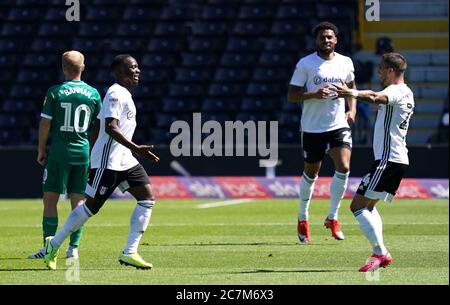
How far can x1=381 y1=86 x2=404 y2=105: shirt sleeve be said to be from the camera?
10984mm

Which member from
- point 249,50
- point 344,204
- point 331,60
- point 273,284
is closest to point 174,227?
point 331,60

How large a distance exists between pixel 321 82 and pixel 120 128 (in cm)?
339

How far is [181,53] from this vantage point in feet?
98.5

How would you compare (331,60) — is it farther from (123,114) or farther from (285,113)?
(285,113)

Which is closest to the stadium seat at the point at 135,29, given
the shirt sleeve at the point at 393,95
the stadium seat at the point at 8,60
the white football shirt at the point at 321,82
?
the stadium seat at the point at 8,60

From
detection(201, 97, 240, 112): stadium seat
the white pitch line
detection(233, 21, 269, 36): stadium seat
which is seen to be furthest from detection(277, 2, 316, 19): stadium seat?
the white pitch line

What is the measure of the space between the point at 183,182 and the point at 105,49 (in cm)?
707

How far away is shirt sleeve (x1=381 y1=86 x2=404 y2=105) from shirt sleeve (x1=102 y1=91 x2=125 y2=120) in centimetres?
249

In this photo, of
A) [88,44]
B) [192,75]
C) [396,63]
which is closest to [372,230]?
[396,63]

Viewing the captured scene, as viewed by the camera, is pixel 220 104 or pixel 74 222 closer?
pixel 74 222

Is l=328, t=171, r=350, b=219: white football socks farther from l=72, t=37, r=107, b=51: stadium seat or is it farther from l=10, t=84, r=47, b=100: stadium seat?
l=72, t=37, r=107, b=51: stadium seat

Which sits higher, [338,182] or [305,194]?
[338,182]

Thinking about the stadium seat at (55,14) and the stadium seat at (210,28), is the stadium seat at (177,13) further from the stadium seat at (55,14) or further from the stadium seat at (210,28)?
the stadium seat at (55,14)

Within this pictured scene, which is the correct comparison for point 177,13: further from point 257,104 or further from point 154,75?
point 257,104
